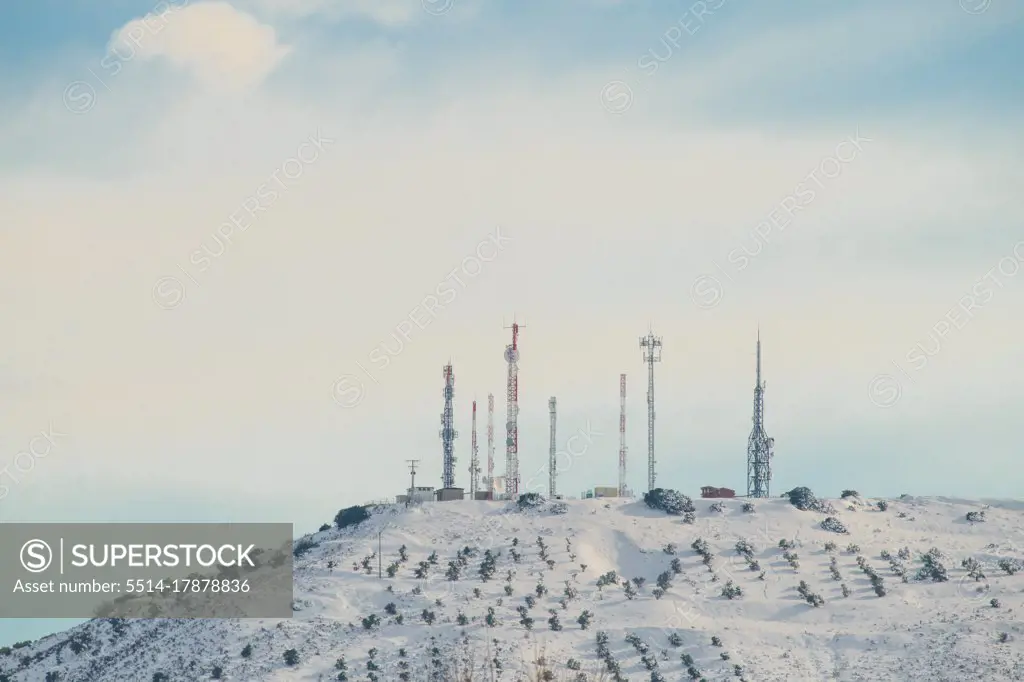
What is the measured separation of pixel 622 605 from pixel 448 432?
113 ft

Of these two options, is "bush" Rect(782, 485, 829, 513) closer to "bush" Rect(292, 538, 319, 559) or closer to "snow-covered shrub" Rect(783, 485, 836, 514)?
"snow-covered shrub" Rect(783, 485, 836, 514)

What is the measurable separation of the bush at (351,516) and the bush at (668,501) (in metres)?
26.1

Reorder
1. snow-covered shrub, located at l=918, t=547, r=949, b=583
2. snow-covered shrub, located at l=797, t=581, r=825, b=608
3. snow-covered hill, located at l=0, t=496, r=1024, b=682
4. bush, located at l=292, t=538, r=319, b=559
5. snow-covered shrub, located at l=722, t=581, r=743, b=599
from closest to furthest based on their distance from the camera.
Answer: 1. snow-covered hill, located at l=0, t=496, r=1024, b=682
2. snow-covered shrub, located at l=797, t=581, r=825, b=608
3. snow-covered shrub, located at l=722, t=581, r=743, b=599
4. snow-covered shrub, located at l=918, t=547, r=949, b=583
5. bush, located at l=292, t=538, r=319, b=559

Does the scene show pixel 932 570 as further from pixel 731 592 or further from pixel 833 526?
pixel 731 592

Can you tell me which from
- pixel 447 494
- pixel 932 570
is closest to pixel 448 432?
pixel 447 494

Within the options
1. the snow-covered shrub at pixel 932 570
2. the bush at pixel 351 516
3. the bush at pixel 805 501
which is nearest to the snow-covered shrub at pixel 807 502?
the bush at pixel 805 501

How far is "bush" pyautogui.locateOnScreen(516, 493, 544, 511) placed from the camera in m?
139

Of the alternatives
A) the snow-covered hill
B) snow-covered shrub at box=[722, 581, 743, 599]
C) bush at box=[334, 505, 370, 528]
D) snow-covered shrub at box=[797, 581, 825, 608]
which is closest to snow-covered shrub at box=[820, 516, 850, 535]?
the snow-covered hill

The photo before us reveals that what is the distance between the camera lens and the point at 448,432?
485ft

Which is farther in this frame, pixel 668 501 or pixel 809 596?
pixel 668 501

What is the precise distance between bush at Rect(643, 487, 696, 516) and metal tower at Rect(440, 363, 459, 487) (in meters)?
19.9

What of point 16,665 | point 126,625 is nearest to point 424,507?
point 126,625

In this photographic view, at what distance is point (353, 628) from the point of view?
375 feet

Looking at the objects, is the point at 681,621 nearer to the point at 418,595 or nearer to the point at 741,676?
the point at 741,676
